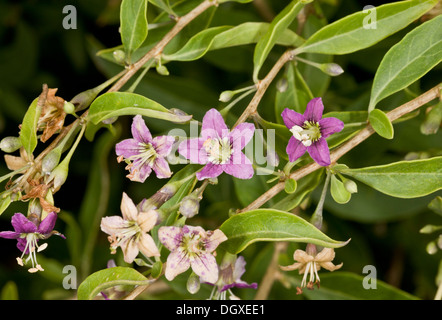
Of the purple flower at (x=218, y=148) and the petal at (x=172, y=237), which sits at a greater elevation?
the purple flower at (x=218, y=148)

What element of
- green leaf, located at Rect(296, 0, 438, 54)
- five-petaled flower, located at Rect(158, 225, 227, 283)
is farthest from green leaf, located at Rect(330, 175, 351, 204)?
green leaf, located at Rect(296, 0, 438, 54)

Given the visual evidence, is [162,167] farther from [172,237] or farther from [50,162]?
[50,162]

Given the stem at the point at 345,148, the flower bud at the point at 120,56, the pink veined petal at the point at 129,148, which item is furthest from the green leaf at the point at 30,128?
the stem at the point at 345,148

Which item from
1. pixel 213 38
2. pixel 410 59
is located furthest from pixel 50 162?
pixel 410 59

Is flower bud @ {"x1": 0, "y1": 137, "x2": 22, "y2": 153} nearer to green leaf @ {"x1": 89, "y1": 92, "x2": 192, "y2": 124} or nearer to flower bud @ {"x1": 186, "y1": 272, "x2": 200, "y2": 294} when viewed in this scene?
green leaf @ {"x1": 89, "y1": 92, "x2": 192, "y2": 124}

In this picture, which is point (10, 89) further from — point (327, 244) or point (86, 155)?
point (327, 244)

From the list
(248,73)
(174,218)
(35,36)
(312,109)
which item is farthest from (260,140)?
(35,36)

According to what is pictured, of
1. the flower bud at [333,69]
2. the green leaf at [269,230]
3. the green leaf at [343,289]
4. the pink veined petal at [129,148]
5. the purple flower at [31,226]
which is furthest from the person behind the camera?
the green leaf at [343,289]

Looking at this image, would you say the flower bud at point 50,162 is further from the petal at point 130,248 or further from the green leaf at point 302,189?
the green leaf at point 302,189
